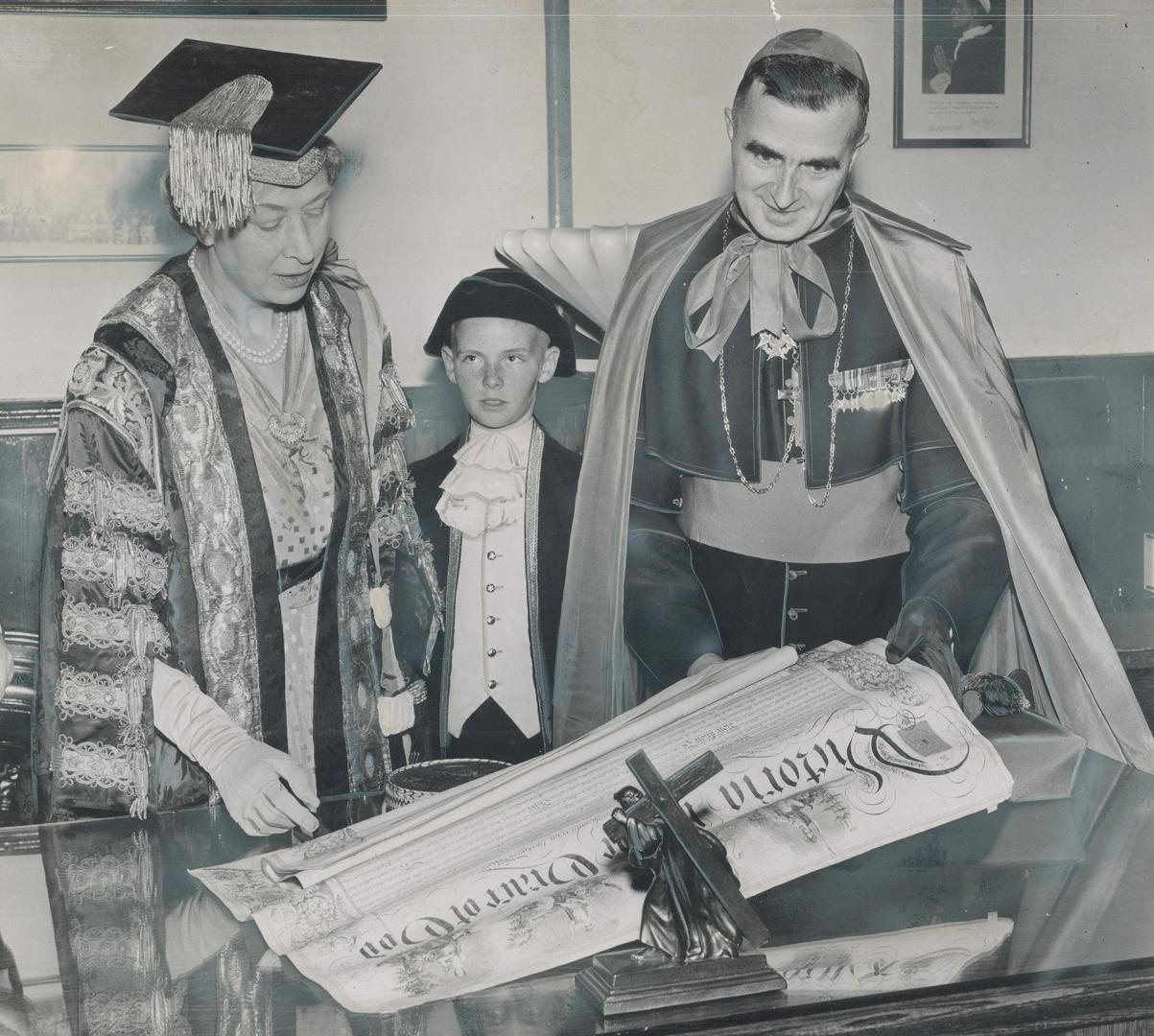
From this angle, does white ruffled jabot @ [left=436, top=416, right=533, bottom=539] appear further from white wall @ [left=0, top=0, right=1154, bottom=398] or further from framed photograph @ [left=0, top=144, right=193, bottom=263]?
framed photograph @ [left=0, top=144, right=193, bottom=263]

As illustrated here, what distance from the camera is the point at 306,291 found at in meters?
2.00

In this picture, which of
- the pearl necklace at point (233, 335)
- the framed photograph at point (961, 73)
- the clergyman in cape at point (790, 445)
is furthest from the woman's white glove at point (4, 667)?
the framed photograph at point (961, 73)

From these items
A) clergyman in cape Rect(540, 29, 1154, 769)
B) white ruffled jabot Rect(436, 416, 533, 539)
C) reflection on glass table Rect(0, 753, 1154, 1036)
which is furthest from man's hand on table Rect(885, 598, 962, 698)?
white ruffled jabot Rect(436, 416, 533, 539)

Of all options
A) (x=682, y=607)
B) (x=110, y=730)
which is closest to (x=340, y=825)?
(x=110, y=730)

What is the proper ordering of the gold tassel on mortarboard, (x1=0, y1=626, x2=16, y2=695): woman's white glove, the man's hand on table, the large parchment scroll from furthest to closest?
1. the man's hand on table
2. the gold tassel on mortarboard
3. (x1=0, y1=626, x2=16, y2=695): woman's white glove
4. the large parchment scroll

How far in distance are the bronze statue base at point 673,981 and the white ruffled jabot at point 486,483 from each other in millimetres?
897

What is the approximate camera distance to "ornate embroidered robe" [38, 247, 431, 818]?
1873 mm

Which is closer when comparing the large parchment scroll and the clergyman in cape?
the large parchment scroll

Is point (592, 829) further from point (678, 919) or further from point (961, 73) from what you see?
point (961, 73)

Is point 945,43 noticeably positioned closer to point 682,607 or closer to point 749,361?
point 749,361

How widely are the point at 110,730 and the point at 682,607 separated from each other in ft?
2.91

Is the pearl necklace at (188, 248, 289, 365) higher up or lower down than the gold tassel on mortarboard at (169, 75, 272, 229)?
lower down

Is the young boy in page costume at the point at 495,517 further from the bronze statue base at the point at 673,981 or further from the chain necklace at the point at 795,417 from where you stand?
the bronze statue base at the point at 673,981

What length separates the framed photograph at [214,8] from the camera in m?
1.91
